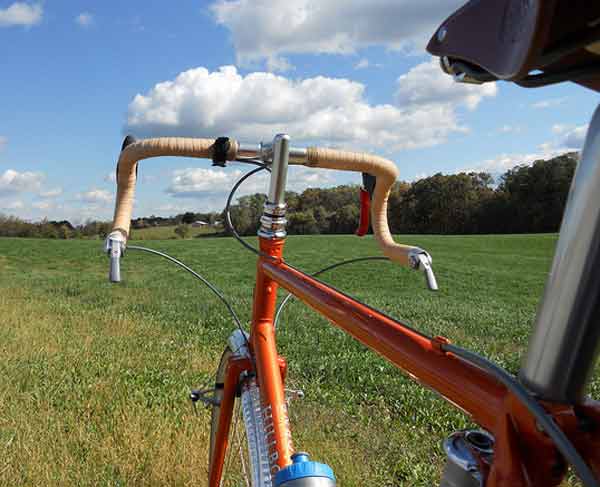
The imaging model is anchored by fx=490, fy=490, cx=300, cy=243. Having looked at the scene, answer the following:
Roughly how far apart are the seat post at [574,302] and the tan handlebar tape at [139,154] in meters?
1.28

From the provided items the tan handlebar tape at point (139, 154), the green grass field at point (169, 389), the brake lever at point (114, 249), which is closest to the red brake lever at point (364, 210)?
the tan handlebar tape at point (139, 154)

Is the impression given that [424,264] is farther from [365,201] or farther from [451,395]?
[451,395]

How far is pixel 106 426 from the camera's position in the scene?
11.3 ft

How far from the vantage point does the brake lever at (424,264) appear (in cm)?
154

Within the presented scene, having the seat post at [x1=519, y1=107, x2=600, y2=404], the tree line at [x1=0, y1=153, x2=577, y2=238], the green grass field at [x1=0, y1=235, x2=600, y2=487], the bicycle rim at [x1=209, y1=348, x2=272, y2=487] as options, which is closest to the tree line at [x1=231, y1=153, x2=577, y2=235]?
the tree line at [x1=0, y1=153, x2=577, y2=238]

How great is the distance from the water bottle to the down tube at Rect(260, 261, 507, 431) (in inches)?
12.1

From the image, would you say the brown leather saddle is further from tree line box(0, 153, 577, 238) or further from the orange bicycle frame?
tree line box(0, 153, 577, 238)

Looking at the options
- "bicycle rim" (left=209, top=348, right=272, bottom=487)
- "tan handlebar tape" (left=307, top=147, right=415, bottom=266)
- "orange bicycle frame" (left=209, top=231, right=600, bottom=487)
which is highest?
"tan handlebar tape" (left=307, top=147, right=415, bottom=266)

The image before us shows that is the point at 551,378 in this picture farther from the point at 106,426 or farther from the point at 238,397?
the point at 106,426

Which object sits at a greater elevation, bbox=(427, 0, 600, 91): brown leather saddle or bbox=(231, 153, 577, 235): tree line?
bbox=(231, 153, 577, 235): tree line

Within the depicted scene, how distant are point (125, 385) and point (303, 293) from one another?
3.38m

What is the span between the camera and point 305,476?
108 centimetres

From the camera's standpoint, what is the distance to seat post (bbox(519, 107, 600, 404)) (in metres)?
0.52

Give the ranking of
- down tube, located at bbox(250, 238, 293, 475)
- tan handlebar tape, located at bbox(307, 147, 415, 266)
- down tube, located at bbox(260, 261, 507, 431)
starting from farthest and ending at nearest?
tan handlebar tape, located at bbox(307, 147, 415, 266), down tube, located at bbox(250, 238, 293, 475), down tube, located at bbox(260, 261, 507, 431)
